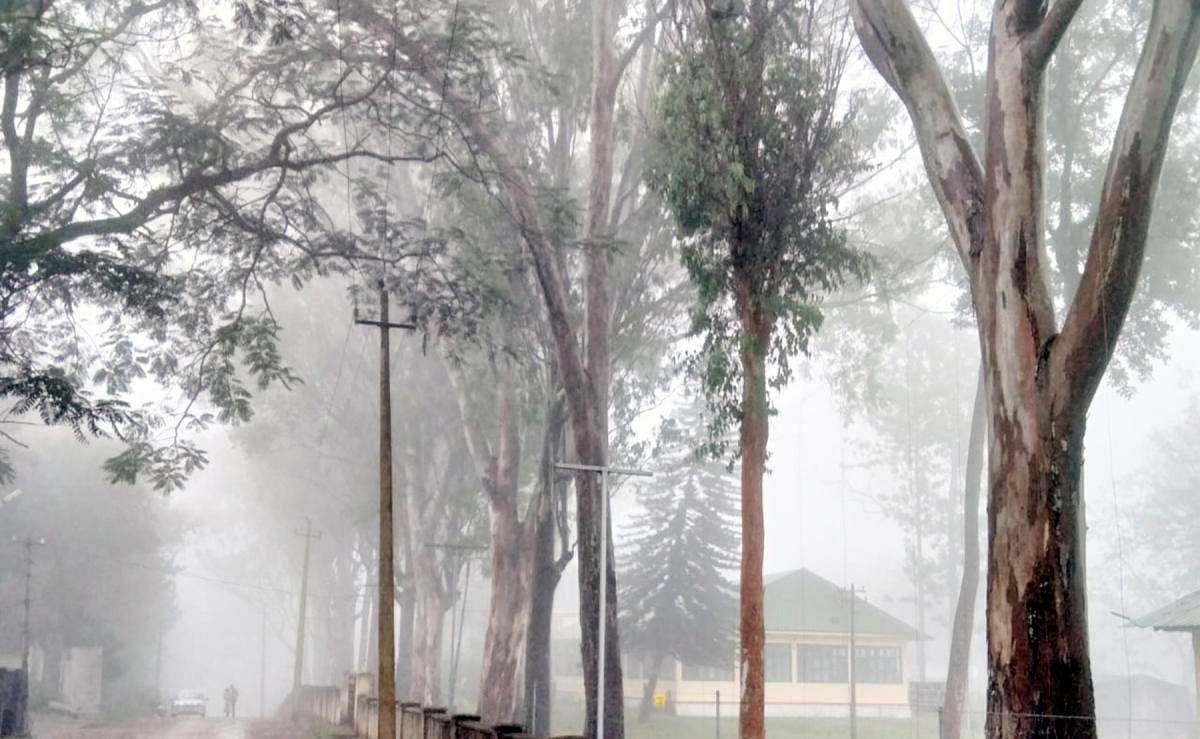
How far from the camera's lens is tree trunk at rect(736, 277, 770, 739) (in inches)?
680

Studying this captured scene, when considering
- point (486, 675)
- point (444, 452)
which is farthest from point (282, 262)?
point (444, 452)

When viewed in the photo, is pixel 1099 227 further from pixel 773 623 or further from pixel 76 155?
pixel 773 623

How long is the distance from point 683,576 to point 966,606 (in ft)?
63.7

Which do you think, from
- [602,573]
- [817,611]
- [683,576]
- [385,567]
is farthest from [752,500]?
[817,611]

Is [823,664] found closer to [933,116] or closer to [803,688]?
[803,688]

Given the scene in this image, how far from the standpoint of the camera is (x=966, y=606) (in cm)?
3203

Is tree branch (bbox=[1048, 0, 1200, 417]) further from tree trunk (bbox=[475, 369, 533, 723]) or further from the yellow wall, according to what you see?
the yellow wall

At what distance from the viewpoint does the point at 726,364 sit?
18672mm

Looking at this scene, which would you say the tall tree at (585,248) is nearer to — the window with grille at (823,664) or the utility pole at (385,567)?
the utility pole at (385,567)

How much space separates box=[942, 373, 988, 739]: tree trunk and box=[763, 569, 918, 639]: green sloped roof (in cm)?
2066

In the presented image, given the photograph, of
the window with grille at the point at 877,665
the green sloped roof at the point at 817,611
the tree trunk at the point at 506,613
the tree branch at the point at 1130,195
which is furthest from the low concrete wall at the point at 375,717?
the window with grille at the point at 877,665

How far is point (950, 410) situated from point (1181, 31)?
53446 mm

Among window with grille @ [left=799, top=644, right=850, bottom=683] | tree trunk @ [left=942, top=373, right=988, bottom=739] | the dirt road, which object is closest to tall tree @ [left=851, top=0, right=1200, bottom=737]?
tree trunk @ [left=942, top=373, right=988, bottom=739]

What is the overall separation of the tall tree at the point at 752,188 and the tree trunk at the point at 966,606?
13.6m
